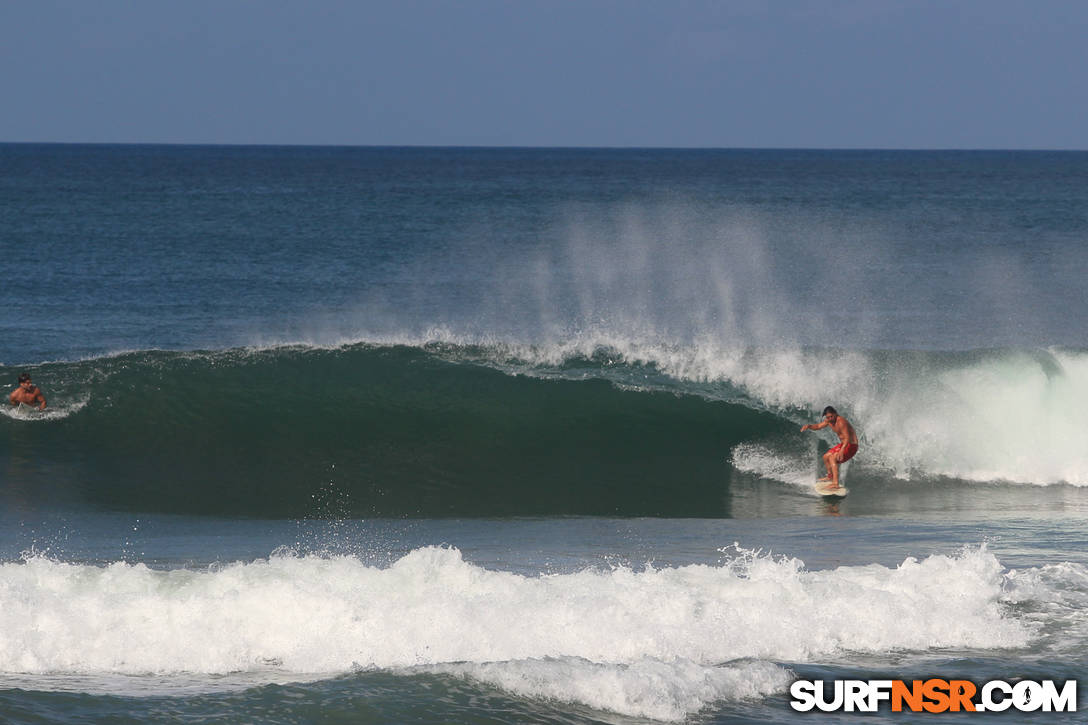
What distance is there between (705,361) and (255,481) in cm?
751

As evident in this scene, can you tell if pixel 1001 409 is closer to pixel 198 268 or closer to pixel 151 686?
pixel 151 686

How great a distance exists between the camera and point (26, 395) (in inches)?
697

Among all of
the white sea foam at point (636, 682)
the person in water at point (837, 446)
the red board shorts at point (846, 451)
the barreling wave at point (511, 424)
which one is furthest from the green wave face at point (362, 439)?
the white sea foam at point (636, 682)

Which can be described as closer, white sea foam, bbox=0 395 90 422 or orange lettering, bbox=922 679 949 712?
orange lettering, bbox=922 679 949 712

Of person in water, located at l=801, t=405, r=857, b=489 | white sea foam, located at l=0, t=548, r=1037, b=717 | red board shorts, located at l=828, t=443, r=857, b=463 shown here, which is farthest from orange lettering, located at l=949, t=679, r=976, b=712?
red board shorts, located at l=828, t=443, r=857, b=463

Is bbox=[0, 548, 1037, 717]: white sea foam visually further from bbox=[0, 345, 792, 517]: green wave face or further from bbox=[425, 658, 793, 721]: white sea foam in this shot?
bbox=[0, 345, 792, 517]: green wave face

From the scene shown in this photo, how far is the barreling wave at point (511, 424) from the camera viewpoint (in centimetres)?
1527

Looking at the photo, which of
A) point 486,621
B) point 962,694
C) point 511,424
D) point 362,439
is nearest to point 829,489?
point 511,424

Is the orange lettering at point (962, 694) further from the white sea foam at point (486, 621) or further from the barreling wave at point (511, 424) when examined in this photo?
the barreling wave at point (511, 424)

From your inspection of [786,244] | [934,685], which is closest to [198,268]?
[786,244]

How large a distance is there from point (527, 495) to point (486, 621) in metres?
6.01

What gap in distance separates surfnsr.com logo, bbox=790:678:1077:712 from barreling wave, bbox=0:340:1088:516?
234 inches

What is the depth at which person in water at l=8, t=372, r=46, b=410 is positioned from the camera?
58.0 ft

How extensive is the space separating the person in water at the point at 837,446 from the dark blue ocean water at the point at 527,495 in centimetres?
39
